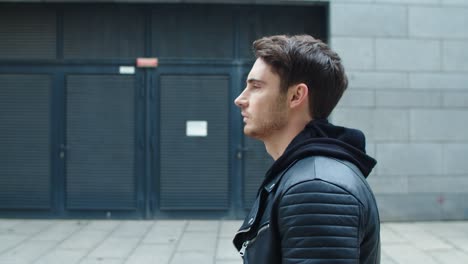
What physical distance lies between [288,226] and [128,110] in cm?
804

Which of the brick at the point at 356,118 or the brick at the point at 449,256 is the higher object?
the brick at the point at 356,118

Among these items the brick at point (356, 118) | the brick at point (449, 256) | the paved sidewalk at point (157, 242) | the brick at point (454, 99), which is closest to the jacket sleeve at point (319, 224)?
the paved sidewalk at point (157, 242)

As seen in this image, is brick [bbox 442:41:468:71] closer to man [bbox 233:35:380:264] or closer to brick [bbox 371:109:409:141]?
brick [bbox 371:109:409:141]

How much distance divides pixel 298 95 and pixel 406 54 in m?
7.81

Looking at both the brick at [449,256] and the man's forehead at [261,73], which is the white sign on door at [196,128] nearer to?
the brick at [449,256]

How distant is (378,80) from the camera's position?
29.2 feet

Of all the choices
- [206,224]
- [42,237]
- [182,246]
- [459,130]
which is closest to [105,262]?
[182,246]

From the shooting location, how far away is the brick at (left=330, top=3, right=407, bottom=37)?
8898 mm

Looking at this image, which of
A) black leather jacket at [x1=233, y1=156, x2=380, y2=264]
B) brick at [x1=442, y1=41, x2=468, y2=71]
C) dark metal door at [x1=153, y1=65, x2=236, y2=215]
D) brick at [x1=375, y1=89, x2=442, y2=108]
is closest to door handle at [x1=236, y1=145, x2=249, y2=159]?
dark metal door at [x1=153, y1=65, x2=236, y2=215]

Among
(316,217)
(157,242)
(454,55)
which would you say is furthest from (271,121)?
(454,55)

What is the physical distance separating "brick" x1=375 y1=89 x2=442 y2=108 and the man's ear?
752cm

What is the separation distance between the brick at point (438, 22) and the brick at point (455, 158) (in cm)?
192

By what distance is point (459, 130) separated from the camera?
29.7ft

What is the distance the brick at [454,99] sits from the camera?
9.02 meters
